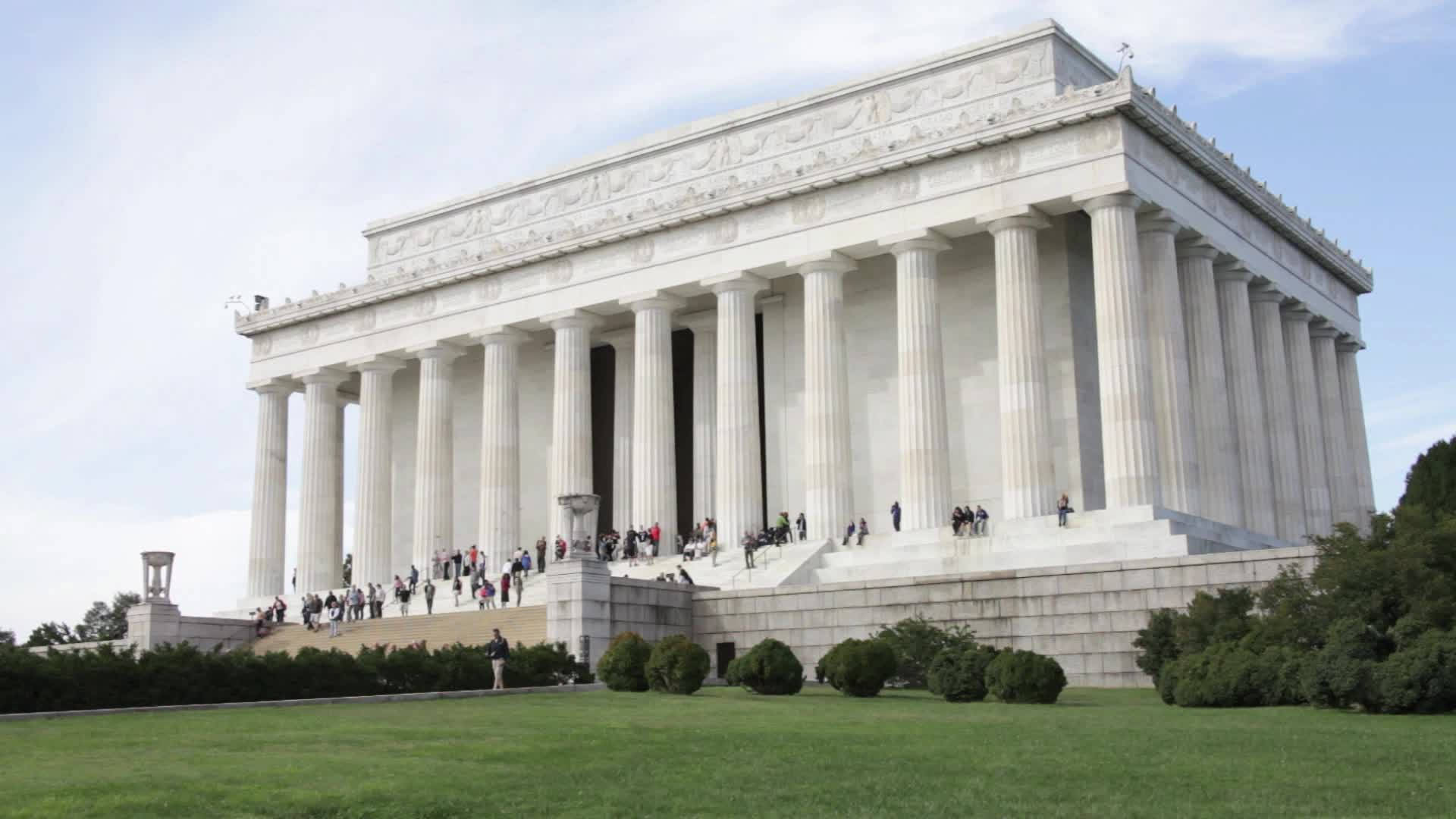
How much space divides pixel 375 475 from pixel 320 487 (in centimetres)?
331

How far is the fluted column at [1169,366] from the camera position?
46062mm

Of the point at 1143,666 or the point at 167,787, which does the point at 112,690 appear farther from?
the point at 1143,666

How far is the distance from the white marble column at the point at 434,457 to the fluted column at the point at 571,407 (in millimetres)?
4821

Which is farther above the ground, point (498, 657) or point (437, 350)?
point (437, 350)

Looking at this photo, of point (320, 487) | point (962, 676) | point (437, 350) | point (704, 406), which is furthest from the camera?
point (320, 487)

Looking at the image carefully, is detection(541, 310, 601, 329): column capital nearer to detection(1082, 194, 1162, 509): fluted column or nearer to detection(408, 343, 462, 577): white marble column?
detection(408, 343, 462, 577): white marble column

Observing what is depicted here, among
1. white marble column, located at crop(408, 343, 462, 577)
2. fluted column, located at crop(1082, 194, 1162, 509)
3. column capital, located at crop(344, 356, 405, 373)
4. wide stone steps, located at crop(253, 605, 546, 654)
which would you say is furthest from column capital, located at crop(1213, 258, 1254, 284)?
column capital, located at crop(344, 356, 405, 373)

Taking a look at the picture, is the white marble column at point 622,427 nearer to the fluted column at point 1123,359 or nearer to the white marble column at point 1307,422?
the fluted column at point 1123,359

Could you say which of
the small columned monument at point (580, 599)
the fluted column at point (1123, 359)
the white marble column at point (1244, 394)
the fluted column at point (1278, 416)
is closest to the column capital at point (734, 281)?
the fluted column at point (1123, 359)

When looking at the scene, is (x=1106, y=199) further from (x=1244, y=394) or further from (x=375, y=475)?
(x=375, y=475)

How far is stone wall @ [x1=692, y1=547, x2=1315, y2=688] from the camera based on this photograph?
3394 centimetres

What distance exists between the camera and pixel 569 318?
57719 millimetres

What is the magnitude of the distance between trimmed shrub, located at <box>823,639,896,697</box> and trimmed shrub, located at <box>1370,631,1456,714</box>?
8902mm

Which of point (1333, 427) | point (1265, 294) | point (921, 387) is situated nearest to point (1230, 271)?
point (1265, 294)
